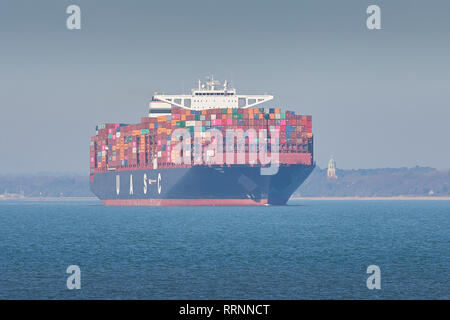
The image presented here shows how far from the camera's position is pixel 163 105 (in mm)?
137250

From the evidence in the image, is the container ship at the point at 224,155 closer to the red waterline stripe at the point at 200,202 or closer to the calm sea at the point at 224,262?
the red waterline stripe at the point at 200,202

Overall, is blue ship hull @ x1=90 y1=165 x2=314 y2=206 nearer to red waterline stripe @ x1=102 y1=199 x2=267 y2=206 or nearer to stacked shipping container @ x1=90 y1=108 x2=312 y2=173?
red waterline stripe @ x1=102 y1=199 x2=267 y2=206

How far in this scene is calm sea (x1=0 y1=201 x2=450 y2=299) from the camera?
31.9 metres

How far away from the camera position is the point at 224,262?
1686 inches

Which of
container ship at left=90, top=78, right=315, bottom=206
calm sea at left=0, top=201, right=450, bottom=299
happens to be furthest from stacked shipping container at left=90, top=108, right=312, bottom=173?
calm sea at left=0, top=201, right=450, bottom=299

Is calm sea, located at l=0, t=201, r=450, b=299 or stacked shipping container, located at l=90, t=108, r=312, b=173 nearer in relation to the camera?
calm sea, located at l=0, t=201, r=450, b=299

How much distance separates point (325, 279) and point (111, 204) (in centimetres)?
A: 11106

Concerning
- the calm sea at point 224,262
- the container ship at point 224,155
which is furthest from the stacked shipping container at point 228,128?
the calm sea at point 224,262

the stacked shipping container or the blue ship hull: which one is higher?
the stacked shipping container

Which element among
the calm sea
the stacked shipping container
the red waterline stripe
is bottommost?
the red waterline stripe

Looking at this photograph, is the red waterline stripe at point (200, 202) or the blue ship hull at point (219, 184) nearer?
the blue ship hull at point (219, 184)

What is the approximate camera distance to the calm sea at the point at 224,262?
105 feet
